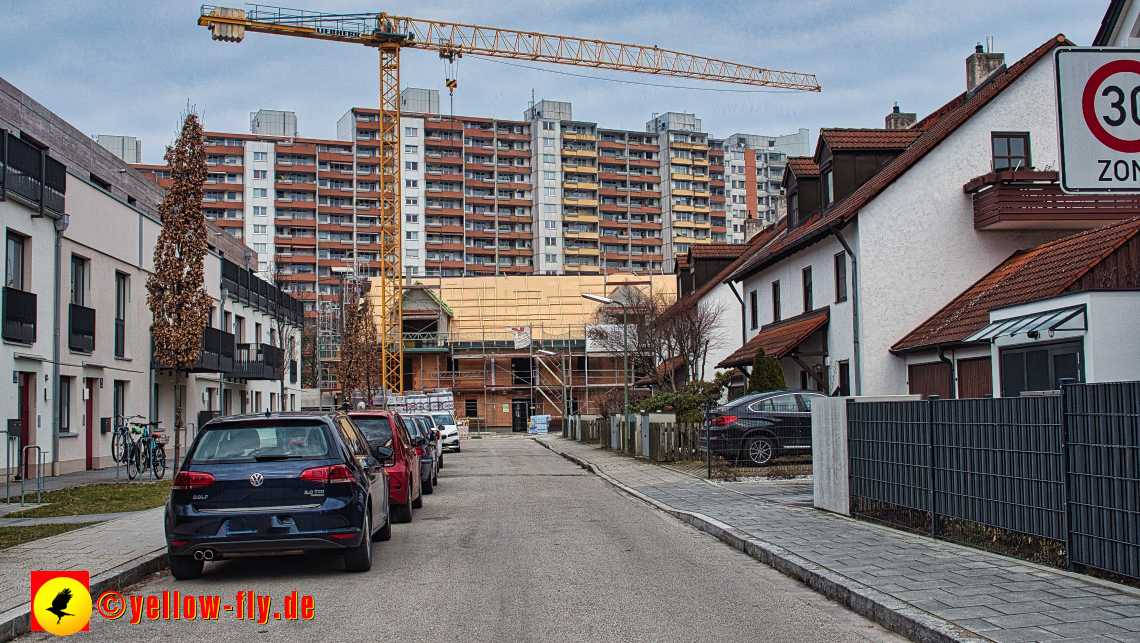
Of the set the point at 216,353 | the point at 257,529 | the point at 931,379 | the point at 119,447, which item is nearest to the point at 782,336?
the point at 931,379

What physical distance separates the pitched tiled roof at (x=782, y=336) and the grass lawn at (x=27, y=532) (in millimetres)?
18823

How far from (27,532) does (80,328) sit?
14754mm

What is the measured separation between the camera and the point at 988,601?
6.83 meters

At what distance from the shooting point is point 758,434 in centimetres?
1966

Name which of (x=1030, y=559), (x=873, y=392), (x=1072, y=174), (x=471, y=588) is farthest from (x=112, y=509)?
(x=873, y=392)

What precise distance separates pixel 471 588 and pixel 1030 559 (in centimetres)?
483

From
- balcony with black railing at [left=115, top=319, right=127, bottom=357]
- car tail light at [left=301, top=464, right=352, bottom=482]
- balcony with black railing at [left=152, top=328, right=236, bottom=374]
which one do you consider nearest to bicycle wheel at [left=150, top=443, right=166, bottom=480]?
balcony with black railing at [left=115, top=319, right=127, bottom=357]

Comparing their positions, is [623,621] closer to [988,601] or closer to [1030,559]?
[988,601]

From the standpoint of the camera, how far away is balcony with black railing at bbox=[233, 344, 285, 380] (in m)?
40.2

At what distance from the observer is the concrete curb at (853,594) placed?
6.14m

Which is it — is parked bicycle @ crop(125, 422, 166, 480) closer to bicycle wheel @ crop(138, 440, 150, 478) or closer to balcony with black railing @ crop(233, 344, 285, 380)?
bicycle wheel @ crop(138, 440, 150, 478)

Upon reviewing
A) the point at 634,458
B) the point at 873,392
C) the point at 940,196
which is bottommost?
the point at 634,458

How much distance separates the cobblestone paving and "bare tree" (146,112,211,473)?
9326 mm

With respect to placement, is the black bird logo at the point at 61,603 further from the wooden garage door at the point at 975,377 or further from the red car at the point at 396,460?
the wooden garage door at the point at 975,377
